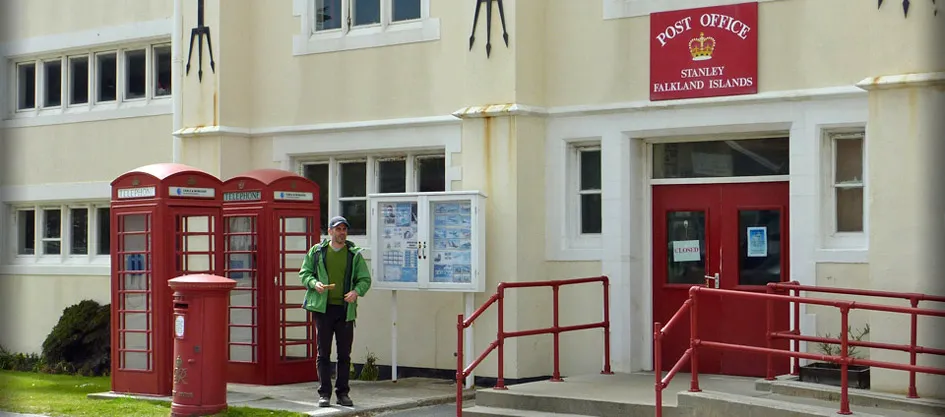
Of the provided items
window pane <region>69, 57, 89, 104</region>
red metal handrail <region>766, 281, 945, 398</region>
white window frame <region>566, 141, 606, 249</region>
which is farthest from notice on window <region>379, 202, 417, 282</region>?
window pane <region>69, 57, 89, 104</region>

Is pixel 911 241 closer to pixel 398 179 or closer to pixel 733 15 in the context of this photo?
pixel 733 15

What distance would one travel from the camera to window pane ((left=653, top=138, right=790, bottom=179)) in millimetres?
13438

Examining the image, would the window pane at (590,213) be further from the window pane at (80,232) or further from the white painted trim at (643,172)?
the window pane at (80,232)

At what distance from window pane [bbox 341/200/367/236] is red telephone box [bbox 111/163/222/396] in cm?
236

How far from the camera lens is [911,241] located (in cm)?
1101

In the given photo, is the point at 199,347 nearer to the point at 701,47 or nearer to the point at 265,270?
the point at 265,270

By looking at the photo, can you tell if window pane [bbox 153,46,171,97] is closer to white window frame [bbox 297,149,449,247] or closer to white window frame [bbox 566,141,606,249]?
white window frame [bbox 297,149,449,247]

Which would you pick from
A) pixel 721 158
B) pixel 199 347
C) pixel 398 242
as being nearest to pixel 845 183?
pixel 721 158

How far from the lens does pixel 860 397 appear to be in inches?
419

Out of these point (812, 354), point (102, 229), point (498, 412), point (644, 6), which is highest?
point (644, 6)

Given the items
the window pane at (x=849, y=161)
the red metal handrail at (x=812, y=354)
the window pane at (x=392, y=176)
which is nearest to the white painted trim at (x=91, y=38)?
the window pane at (x=392, y=176)

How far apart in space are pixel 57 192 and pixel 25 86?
1.99 meters

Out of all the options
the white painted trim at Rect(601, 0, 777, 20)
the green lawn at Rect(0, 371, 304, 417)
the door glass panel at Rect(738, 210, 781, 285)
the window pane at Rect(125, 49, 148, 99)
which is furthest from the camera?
the window pane at Rect(125, 49, 148, 99)

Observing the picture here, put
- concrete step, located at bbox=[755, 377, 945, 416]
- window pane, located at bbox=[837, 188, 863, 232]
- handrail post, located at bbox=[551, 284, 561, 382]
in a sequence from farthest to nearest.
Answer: handrail post, located at bbox=[551, 284, 561, 382]
window pane, located at bbox=[837, 188, 863, 232]
concrete step, located at bbox=[755, 377, 945, 416]
